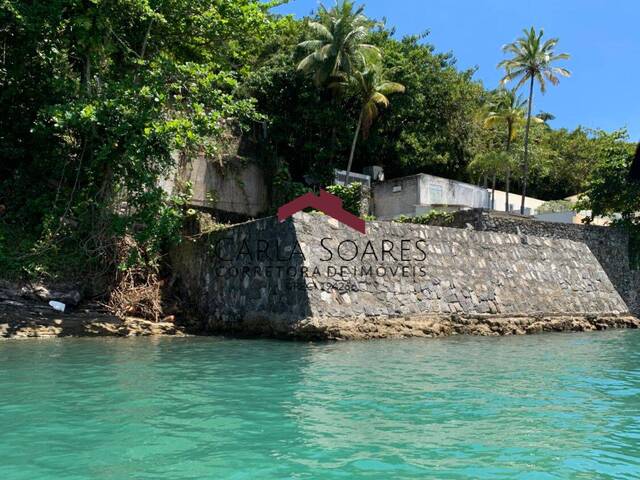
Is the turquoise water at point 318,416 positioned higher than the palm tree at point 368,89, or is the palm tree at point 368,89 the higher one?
the palm tree at point 368,89

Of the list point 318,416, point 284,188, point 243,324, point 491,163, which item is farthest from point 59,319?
point 491,163

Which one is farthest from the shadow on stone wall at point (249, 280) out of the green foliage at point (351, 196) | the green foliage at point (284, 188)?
the green foliage at point (284, 188)

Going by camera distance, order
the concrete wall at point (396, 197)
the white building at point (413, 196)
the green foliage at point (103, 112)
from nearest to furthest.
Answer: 1. the green foliage at point (103, 112)
2. the white building at point (413, 196)
3. the concrete wall at point (396, 197)

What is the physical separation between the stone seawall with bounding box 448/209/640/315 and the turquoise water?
32.6ft

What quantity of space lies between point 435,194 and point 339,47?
809cm

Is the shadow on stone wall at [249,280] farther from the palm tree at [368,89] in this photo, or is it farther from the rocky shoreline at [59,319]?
the palm tree at [368,89]

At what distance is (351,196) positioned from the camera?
23109mm

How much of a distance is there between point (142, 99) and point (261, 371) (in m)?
8.31

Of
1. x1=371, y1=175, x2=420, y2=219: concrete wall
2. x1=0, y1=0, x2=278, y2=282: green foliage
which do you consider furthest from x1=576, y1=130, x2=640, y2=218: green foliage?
x1=0, y1=0, x2=278, y2=282: green foliage

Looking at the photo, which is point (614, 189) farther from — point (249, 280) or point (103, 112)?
point (103, 112)

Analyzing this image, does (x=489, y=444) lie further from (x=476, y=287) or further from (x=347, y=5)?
(x=347, y=5)

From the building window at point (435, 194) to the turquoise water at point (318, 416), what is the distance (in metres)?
16.6

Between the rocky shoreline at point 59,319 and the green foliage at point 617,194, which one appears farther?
the green foliage at point 617,194

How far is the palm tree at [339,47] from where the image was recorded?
25.8 m
